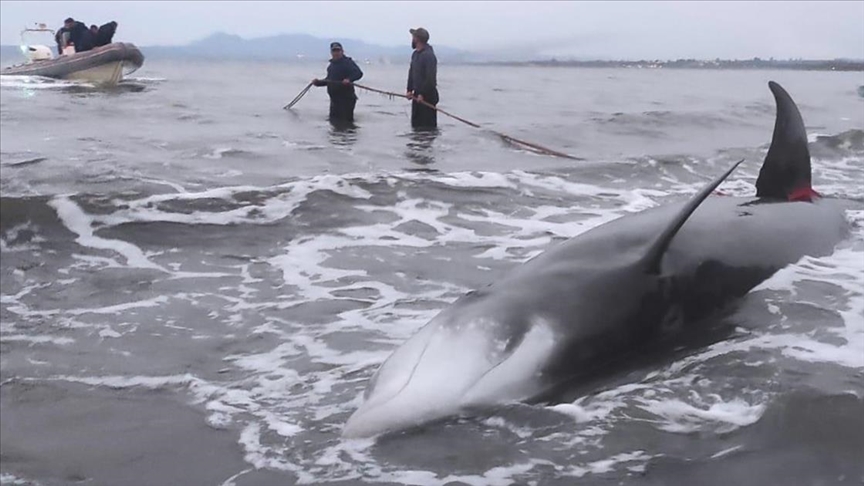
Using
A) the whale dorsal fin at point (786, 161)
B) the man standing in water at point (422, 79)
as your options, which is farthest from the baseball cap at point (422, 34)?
the whale dorsal fin at point (786, 161)

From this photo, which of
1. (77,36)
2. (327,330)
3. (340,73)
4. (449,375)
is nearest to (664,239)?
(449,375)

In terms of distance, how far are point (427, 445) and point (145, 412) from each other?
5.88ft

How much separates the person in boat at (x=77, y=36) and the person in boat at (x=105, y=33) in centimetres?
32

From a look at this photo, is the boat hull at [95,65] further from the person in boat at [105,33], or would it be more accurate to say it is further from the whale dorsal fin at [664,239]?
the whale dorsal fin at [664,239]

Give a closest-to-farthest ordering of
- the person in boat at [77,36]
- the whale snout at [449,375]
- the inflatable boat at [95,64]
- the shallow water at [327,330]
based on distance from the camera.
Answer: the shallow water at [327,330], the whale snout at [449,375], the inflatable boat at [95,64], the person in boat at [77,36]

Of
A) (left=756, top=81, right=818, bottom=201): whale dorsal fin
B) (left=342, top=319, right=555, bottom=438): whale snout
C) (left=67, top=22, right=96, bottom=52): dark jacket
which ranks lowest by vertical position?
(left=342, top=319, right=555, bottom=438): whale snout

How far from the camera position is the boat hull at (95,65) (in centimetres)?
4038

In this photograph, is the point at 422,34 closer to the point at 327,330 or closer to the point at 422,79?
the point at 422,79

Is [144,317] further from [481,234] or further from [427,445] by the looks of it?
[481,234]

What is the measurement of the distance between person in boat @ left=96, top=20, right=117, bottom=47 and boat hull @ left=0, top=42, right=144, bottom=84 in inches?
62.6

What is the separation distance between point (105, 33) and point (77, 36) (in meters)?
1.29

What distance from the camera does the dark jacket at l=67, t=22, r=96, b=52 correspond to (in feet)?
139

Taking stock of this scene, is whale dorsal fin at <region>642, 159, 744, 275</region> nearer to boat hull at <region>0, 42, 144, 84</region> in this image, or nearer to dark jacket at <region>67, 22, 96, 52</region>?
boat hull at <region>0, 42, 144, 84</region>

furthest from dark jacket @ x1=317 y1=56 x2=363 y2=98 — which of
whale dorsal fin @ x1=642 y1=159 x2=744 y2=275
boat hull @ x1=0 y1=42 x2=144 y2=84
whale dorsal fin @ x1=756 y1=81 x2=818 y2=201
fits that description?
boat hull @ x1=0 y1=42 x2=144 y2=84
